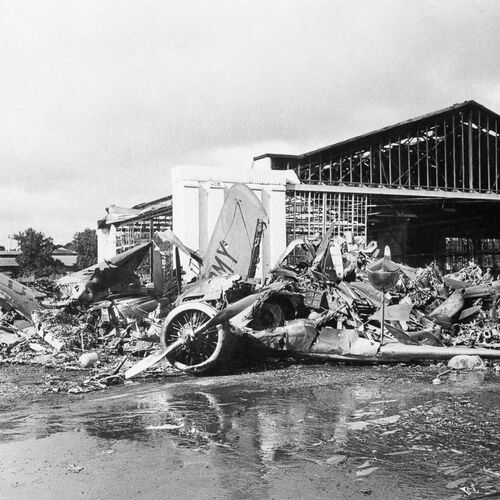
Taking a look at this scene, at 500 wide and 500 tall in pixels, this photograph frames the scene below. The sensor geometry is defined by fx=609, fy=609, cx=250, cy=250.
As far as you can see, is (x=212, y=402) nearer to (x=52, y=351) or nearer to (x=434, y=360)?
(x=434, y=360)

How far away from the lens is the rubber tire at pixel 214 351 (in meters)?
8.82

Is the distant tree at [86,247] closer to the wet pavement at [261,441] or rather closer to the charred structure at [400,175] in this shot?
the charred structure at [400,175]

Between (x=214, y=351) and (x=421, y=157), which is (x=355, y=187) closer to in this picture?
(x=421, y=157)

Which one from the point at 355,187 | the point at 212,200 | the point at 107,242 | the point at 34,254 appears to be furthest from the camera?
the point at 34,254

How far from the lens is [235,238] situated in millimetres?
11336

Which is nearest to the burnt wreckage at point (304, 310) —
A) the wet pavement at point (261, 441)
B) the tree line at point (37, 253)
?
the wet pavement at point (261, 441)

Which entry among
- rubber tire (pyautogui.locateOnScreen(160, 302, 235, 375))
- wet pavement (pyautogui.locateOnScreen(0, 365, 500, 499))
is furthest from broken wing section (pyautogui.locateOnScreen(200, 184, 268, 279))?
wet pavement (pyautogui.locateOnScreen(0, 365, 500, 499))

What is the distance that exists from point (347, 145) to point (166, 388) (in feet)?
47.7

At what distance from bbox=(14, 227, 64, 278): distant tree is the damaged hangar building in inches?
1891

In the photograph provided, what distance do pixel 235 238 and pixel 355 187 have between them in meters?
10.2

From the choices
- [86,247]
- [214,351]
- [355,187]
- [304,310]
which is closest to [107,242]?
[355,187]

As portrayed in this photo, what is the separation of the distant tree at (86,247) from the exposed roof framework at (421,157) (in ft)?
151

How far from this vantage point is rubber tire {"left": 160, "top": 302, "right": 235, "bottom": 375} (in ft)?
28.9

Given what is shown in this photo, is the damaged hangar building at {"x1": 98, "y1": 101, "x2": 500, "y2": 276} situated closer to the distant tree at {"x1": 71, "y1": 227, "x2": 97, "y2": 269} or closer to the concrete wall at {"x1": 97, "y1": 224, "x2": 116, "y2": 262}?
the concrete wall at {"x1": 97, "y1": 224, "x2": 116, "y2": 262}
